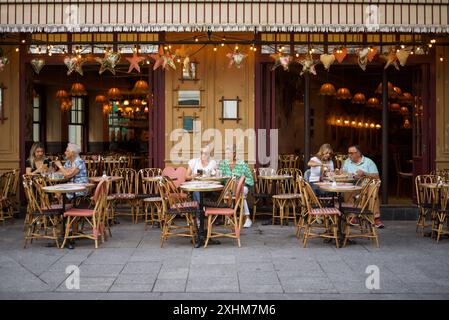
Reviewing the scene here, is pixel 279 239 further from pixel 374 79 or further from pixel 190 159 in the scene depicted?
pixel 374 79

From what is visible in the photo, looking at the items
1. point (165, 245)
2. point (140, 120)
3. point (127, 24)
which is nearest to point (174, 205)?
point (165, 245)

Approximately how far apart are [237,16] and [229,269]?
15.3ft

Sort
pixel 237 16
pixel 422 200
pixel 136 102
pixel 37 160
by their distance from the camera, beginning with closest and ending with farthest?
pixel 237 16
pixel 422 200
pixel 37 160
pixel 136 102

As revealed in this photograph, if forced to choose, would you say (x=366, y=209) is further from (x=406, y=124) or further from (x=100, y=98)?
(x=406, y=124)

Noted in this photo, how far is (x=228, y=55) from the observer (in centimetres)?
1084

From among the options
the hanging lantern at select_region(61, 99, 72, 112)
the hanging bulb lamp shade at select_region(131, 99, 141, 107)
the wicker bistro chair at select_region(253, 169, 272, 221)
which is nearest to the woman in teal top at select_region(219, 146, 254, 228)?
the wicker bistro chair at select_region(253, 169, 272, 221)

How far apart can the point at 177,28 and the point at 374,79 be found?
1384 centimetres

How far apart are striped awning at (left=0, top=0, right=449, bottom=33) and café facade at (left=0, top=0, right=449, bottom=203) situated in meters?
0.02

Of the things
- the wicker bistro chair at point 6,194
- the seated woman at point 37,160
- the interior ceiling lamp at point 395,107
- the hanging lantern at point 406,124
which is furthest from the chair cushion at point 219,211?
the hanging lantern at point 406,124

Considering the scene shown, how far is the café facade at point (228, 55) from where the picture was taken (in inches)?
387

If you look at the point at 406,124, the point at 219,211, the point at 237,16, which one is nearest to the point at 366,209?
the point at 219,211

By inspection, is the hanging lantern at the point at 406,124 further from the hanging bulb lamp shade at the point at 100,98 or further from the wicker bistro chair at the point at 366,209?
the wicker bistro chair at the point at 366,209

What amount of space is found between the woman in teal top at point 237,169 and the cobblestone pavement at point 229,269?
116 cm

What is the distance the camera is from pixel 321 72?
18812mm
